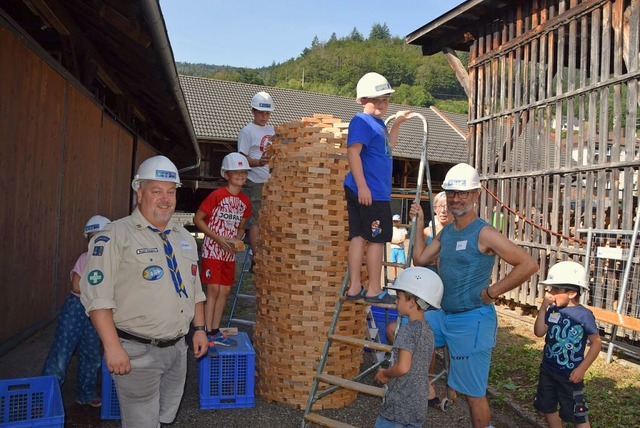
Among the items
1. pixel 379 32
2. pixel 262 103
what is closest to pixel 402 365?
pixel 262 103

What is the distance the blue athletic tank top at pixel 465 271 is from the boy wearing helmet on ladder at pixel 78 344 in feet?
9.01

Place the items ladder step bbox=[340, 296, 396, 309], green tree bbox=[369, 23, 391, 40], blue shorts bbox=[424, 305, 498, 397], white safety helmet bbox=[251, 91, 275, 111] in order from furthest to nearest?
green tree bbox=[369, 23, 391, 40] → white safety helmet bbox=[251, 91, 275, 111] → ladder step bbox=[340, 296, 396, 309] → blue shorts bbox=[424, 305, 498, 397]

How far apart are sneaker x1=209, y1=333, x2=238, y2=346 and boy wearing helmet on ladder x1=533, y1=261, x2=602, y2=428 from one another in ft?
8.79

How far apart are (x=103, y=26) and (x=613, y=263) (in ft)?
24.8

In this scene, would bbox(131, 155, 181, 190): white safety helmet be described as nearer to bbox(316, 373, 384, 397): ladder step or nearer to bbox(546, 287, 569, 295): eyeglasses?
bbox(316, 373, 384, 397): ladder step

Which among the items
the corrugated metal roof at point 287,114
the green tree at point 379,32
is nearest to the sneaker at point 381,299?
the corrugated metal roof at point 287,114

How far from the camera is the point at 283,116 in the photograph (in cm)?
3016

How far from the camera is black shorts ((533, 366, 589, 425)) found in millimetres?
4082

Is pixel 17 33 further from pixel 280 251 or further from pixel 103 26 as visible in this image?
pixel 280 251

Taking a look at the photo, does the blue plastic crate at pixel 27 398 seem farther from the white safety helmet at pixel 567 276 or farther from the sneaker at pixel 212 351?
the white safety helmet at pixel 567 276

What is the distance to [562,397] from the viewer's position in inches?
166

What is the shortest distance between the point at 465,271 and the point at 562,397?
50.4 inches

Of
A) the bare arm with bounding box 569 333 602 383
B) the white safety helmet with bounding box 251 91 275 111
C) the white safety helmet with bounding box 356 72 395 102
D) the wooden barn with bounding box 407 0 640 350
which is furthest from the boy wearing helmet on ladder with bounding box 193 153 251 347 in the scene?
the wooden barn with bounding box 407 0 640 350

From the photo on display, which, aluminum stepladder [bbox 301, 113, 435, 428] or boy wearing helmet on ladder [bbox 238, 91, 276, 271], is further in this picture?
boy wearing helmet on ladder [bbox 238, 91, 276, 271]
